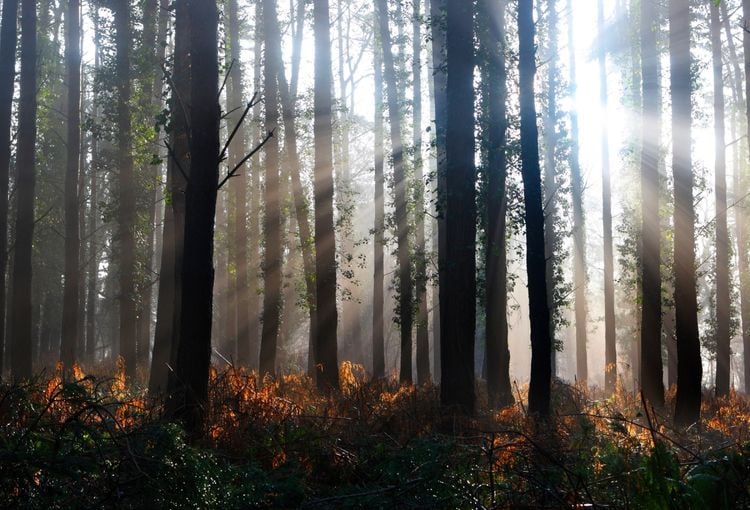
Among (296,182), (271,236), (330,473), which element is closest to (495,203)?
(296,182)

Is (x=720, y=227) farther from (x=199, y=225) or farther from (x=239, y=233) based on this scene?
(x=199, y=225)

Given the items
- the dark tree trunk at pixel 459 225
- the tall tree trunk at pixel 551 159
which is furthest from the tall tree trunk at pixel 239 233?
the dark tree trunk at pixel 459 225

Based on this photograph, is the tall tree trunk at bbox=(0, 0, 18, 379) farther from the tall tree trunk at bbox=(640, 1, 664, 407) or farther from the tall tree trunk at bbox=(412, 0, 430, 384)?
the tall tree trunk at bbox=(640, 1, 664, 407)

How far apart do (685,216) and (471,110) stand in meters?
6.03

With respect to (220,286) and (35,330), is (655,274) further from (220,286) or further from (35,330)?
(35,330)

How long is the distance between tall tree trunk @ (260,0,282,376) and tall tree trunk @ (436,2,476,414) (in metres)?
8.46

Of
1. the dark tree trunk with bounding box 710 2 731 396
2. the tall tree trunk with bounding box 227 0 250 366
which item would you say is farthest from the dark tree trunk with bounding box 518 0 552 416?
the tall tree trunk with bounding box 227 0 250 366

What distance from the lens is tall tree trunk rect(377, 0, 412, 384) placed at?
20.4 meters

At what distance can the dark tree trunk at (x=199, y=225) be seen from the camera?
7715 millimetres

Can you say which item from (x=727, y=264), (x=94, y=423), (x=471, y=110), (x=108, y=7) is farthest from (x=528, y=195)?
(x=727, y=264)

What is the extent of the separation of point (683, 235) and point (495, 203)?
4120 millimetres

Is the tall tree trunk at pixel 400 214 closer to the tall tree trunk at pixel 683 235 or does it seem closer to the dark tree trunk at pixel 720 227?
the tall tree trunk at pixel 683 235

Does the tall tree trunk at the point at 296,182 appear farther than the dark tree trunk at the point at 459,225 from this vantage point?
Yes

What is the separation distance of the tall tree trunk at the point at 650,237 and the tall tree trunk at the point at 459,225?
6866 millimetres
